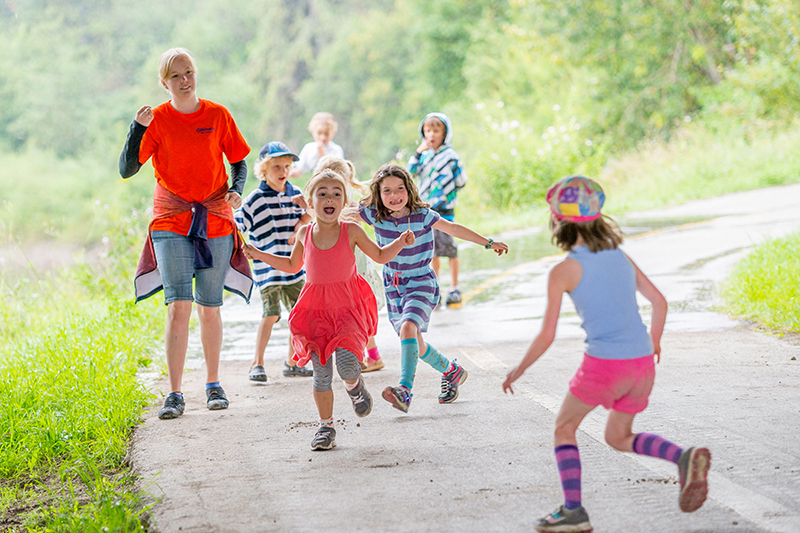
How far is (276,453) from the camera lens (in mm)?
4633

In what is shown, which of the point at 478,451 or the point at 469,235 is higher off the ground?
the point at 469,235

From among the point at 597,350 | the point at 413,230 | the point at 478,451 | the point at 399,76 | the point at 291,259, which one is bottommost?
the point at 478,451

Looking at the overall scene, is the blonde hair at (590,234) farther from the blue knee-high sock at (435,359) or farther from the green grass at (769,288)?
the green grass at (769,288)

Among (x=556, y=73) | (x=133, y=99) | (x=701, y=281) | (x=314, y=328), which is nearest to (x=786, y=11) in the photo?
(x=556, y=73)

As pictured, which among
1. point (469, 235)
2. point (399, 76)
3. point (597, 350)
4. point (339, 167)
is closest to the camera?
point (597, 350)

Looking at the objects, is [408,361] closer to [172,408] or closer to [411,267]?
[411,267]

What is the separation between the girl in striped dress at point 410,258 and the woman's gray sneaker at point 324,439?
2.30 ft

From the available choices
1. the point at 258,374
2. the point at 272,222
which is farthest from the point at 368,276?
the point at 258,374

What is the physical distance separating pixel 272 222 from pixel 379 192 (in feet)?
4.75

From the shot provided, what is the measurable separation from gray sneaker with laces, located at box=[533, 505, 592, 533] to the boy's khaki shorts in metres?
3.65

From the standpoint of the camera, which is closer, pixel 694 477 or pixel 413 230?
pixel 694 477

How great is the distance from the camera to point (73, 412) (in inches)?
215

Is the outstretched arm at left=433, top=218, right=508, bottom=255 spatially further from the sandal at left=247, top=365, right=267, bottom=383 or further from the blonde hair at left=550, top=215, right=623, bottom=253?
the sandal at left=247, top=365, right=267, bottom=383

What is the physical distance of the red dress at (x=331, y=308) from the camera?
4703 millimetres
